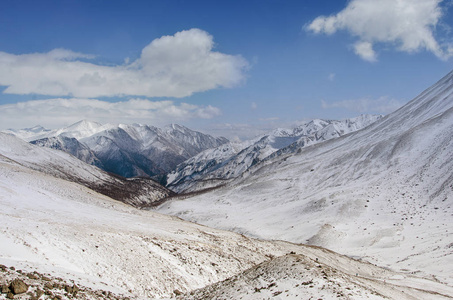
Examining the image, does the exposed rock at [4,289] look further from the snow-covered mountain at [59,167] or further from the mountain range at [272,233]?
the snow-covered mountain at [59,167]

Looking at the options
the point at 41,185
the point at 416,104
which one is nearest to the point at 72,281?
the point at 41,185

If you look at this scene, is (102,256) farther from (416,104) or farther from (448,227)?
(416,104)

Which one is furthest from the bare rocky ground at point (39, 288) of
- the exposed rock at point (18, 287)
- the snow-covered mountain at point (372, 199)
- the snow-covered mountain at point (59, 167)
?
the snow-covered mountain at point (59, 167)

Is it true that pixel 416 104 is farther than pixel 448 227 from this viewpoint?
Yes

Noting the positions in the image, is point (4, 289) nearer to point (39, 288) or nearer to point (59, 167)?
point (39, 288)

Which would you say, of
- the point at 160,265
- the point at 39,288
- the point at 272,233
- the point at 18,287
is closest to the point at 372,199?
the point at 272,233
